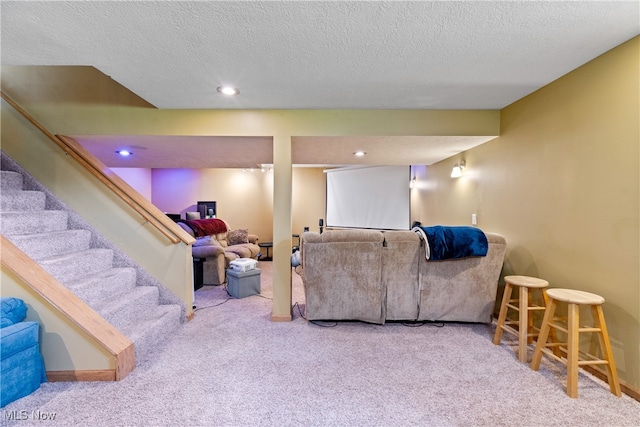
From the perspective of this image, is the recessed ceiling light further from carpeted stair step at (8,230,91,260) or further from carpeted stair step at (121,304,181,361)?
carpeted stair step at (121,304,181,361)

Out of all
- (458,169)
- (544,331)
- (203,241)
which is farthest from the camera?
(203,241)

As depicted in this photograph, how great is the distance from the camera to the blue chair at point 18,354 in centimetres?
157

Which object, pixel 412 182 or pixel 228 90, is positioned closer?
pixel 228 90

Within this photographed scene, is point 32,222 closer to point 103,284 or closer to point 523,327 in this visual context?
point 103,284

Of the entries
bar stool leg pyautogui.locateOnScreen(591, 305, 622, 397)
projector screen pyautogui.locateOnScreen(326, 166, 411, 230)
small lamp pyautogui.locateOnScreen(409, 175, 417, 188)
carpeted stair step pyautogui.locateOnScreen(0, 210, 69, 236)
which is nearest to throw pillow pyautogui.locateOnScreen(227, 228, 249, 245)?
projector screen pyautogui.locateOnScreen(326, 166, 411, 230)

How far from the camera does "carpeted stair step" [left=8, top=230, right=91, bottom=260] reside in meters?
2.22

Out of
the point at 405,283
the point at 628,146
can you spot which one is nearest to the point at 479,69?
the point at 628,146

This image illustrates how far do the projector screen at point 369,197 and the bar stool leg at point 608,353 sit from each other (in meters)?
3.81

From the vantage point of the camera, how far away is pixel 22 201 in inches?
99.5

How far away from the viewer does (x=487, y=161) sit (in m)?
3.09

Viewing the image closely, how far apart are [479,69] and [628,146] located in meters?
1.06

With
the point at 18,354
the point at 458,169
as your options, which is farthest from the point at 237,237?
the point at 458,169

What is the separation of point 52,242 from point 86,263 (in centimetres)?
32

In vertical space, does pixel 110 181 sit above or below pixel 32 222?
above
